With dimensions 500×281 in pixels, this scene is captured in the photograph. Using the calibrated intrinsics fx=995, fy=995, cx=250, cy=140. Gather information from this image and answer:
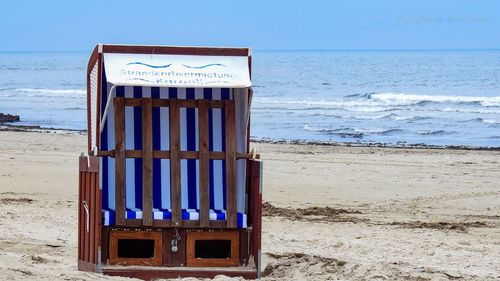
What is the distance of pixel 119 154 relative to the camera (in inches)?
292

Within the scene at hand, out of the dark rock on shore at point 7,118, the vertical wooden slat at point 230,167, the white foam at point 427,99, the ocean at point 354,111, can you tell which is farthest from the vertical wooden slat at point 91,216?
the white foam at point 427,99

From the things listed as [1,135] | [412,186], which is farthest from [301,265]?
[1,135]

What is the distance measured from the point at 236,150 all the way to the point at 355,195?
6.37m

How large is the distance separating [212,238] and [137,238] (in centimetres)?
56

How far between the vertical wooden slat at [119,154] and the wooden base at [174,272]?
436mm

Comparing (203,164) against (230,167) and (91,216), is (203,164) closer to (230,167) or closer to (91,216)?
(230,167)

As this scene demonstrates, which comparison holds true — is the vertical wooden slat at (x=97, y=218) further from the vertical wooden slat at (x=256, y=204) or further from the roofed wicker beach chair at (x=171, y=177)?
the vertical wooden slat at (x=256, y=204)

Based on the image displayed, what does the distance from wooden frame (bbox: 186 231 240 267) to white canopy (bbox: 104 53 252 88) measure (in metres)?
1.15

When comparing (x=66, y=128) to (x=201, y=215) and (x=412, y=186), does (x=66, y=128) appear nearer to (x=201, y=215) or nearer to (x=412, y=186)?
(x=412, y=186)

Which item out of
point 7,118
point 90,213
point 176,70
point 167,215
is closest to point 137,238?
point 167,215

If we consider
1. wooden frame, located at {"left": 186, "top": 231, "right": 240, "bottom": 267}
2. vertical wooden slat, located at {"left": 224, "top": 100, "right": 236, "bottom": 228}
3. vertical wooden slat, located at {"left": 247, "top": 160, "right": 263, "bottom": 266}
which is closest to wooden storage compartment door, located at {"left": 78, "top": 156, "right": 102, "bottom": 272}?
wooden frame, located at {"left": 186, "top": 231, "right": 240, "bottom": 267}

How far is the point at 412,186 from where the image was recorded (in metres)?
14.7

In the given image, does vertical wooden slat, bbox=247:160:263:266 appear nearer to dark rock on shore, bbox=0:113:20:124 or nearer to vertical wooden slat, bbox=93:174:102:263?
vertical wooden slat, bbox=93:174:102:263

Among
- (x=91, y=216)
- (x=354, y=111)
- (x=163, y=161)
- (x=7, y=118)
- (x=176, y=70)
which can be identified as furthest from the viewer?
(x=354, y=111)
